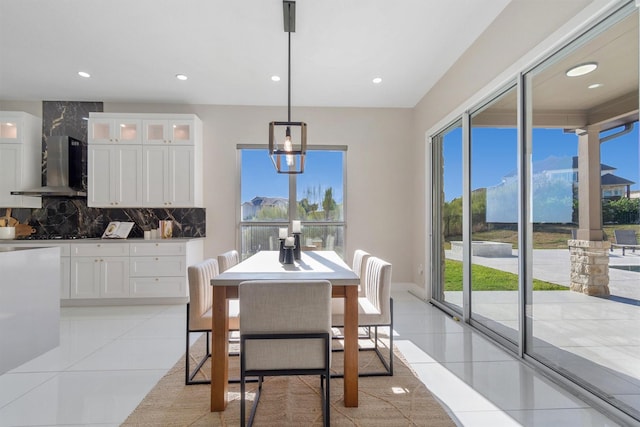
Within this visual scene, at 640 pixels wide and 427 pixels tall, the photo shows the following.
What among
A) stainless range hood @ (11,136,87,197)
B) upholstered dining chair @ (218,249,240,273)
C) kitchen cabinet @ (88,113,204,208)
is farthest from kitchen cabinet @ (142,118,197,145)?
upholstered dining chair @ (218,249,240,273)

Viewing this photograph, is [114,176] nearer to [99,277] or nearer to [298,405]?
[99,277]

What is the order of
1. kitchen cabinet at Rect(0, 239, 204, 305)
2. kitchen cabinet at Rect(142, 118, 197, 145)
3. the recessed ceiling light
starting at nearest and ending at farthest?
the recessed ceiling light, kitchen cabinet at Rect(0, 239, 204, 305), kitchen cabinet at Rect(142, 118, 197, 145)

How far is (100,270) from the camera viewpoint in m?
4.31

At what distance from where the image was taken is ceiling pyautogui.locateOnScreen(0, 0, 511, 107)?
280 cm

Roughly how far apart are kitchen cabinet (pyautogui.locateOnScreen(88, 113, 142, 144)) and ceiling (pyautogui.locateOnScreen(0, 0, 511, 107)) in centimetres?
37

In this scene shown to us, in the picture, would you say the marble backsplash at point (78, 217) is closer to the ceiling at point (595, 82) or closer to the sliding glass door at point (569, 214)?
the sliding glass door at point (569, 214)

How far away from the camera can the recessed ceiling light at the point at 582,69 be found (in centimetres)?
202

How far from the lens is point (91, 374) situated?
94.9 inches

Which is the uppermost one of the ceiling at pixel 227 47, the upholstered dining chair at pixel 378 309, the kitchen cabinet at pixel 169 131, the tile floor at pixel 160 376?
the ceiling at pixel 227 47

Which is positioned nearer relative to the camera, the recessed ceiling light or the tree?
the recessed ceiling light

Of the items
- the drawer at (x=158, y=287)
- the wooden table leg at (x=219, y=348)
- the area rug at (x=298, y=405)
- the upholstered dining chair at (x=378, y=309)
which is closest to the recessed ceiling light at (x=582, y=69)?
the upholstered dining chair at (x=378, y=309)

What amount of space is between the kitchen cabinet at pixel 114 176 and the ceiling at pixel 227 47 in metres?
0.84

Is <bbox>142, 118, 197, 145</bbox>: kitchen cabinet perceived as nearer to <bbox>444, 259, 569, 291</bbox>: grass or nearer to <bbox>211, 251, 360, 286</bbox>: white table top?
<bbox>211, 251, 360, 286</bbox>: white table top

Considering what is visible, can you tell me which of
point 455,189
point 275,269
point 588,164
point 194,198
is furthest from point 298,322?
point 194,198
